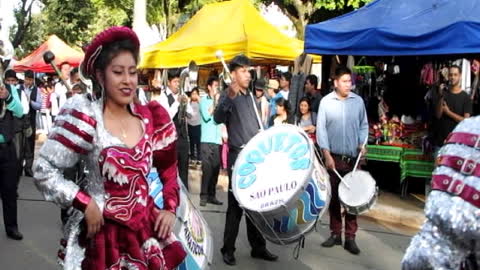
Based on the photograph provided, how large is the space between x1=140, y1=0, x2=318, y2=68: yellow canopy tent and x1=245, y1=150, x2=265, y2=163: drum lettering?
7737mm

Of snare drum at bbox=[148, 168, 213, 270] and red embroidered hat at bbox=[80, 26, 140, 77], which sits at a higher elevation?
red embroidered hat at bbox=[80, 26, 140, 77]

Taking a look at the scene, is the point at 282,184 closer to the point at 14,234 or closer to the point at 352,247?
the point at 352,247

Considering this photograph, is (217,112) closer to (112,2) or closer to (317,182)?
(317,182)

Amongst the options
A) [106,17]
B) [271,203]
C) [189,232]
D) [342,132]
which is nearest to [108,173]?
[189,232]

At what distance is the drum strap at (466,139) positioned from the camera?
1758 mm

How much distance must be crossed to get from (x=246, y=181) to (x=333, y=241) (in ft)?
6.82

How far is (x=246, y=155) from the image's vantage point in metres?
4.65

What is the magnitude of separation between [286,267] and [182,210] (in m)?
2.84

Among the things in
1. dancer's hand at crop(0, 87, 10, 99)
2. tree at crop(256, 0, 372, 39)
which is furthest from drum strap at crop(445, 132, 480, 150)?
tree at crop(256, 0, 372, 39)

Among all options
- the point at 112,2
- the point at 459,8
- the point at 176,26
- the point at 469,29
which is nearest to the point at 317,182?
Result: the point at 469,29

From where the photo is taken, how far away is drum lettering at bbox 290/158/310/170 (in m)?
4.27

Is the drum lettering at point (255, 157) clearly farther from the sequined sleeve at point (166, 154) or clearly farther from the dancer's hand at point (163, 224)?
the dancer's hand at point (163, 224)

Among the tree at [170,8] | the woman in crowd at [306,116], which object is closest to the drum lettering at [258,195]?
the woman in crowd at [306,116]

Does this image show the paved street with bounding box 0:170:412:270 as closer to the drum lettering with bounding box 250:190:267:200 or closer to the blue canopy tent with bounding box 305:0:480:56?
the drum lettering with bounding box 250:190:267:200
